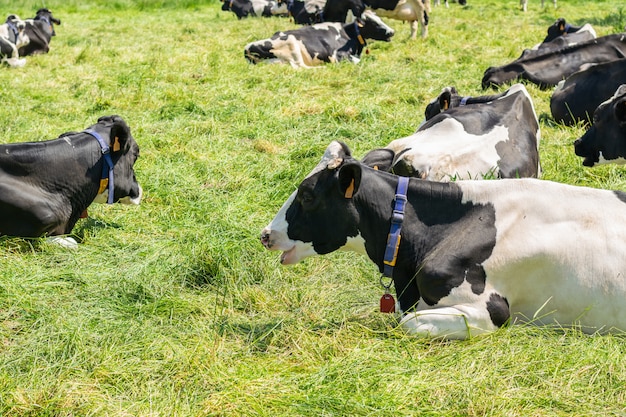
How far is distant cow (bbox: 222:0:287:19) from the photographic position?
78.6 feet

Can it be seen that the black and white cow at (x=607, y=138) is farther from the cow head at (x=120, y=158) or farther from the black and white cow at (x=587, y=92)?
the cow head at (x=120, y=158)

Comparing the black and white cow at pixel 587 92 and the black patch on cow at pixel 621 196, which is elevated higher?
the black patch on cow at pixel 621 196

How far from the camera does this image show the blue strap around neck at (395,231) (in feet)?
14.8

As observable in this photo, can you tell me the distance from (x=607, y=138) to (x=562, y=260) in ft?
10.7

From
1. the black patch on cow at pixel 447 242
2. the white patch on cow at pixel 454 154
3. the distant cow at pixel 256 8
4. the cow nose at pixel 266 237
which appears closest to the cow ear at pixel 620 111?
the white patch on cow at pixel 454 154

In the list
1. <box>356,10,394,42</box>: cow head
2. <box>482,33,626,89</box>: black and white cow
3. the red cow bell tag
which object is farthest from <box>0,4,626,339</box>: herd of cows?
<box>356,10,394,42</box>: cow head

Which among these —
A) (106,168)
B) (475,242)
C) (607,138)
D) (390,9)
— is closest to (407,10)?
(390,9)

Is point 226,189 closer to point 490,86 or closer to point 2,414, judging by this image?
point 2,414

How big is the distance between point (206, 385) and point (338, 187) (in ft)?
4.79

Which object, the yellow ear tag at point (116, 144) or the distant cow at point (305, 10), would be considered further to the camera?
the distant cow at point (305, 10)

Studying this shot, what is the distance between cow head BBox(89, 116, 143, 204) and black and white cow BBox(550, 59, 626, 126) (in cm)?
555

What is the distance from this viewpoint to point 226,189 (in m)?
7.46

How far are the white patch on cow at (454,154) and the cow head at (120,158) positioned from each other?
249 cm

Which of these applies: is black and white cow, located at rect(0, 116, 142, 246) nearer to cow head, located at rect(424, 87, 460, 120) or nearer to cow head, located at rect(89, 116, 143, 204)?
cow head, located at rect(89, 116, 143, 204)
